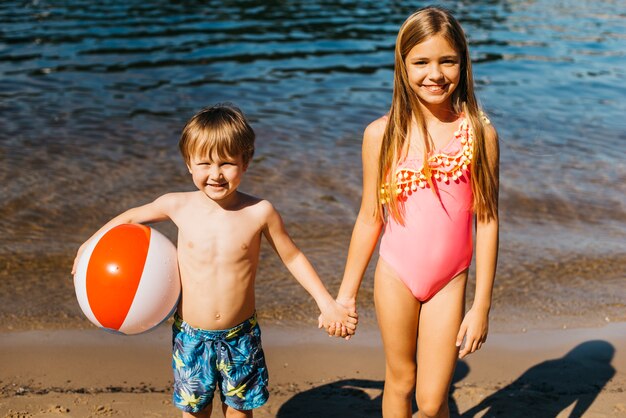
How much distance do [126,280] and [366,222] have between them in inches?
42.8

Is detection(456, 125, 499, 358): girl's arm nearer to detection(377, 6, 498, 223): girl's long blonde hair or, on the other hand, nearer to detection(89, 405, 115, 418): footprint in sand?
detection(377, 6, 498, 223): girl's long blonde hair

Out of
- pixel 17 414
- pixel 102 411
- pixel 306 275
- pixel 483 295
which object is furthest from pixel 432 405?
pixel 17 414

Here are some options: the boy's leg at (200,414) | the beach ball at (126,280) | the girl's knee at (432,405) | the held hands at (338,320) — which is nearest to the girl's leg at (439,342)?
the girl's knee at (432,405)

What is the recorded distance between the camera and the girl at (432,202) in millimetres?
3459

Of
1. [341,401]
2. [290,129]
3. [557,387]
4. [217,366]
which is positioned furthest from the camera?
[290,129]

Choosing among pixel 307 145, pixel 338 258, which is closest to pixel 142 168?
pixel 307 145

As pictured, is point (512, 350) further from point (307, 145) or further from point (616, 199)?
point (307, 145)

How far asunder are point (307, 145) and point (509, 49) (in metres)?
7.83

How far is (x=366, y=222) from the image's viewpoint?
3.66 meters

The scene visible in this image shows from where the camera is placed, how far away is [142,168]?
855 cm

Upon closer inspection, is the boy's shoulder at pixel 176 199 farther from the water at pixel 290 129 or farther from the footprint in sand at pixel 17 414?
the water at pixel 290 129

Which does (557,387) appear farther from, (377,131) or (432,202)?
(377,131)

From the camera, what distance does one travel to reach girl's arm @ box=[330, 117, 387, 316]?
11.7 feet

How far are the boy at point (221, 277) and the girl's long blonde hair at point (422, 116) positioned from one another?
56 cm
